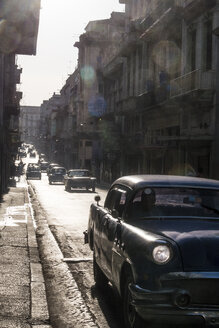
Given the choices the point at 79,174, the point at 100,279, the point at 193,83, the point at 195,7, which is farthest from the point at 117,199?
the point at 79,174

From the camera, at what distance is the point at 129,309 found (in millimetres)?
5070

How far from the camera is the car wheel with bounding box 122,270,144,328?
15.6ft

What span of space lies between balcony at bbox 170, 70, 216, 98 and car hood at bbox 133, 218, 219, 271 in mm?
19043

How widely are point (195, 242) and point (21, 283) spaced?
3.57 meters

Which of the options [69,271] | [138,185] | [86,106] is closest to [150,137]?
[69,271]

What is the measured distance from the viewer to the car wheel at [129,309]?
4758 millimetres

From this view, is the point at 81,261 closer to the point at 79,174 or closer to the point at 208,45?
the point at 208,45

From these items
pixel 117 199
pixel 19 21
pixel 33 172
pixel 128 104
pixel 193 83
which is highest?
pixel 19 21

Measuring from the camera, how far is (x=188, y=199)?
5793 millimetres

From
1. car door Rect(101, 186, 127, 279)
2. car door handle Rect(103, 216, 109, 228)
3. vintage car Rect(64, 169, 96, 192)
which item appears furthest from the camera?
vintage car Rect(64, 169, 96, 192)

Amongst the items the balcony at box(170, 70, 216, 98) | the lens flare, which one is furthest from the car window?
the lens flare

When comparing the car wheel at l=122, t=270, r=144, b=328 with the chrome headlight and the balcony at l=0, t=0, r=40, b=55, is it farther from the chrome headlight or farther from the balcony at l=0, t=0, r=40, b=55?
the balcony at l=0, t=0, r=40, b=55

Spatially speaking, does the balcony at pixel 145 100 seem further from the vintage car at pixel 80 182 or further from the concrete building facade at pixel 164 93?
the vintage car at pixel 80 182

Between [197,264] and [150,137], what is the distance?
3004 centimetres
